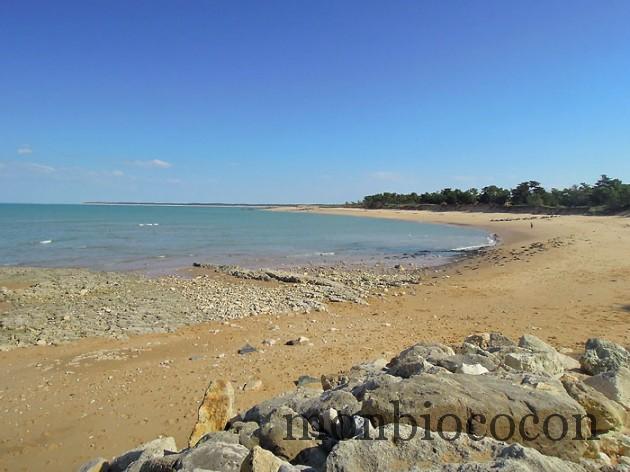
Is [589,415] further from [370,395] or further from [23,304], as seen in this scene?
[23,304]

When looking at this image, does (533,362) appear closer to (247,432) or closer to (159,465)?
(247,432)

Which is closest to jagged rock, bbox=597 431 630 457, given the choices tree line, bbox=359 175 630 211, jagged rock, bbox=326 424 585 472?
jagged rock, bbox=326 424 585 472

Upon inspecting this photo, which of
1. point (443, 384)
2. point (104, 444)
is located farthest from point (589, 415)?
point (104, 444)

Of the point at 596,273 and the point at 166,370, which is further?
the point at 596,273

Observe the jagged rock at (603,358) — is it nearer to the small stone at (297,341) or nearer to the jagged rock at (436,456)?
the jagged rock at (436,456)

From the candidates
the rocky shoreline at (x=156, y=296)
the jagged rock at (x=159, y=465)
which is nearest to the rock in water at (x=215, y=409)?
the jagged rock at (x=159, y=465)

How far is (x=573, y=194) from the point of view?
2985 inches

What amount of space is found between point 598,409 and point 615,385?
3.81ft

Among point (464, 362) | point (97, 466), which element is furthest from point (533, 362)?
point (97, 466)

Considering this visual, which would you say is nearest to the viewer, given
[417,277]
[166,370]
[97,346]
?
[166,370]

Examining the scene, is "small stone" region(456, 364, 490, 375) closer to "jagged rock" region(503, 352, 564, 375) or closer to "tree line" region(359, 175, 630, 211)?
"jagged rock" region(503, 352, 564, 375)

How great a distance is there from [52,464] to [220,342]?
4508 mm

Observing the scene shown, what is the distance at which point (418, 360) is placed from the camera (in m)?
5.18

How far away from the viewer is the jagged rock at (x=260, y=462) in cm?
298
